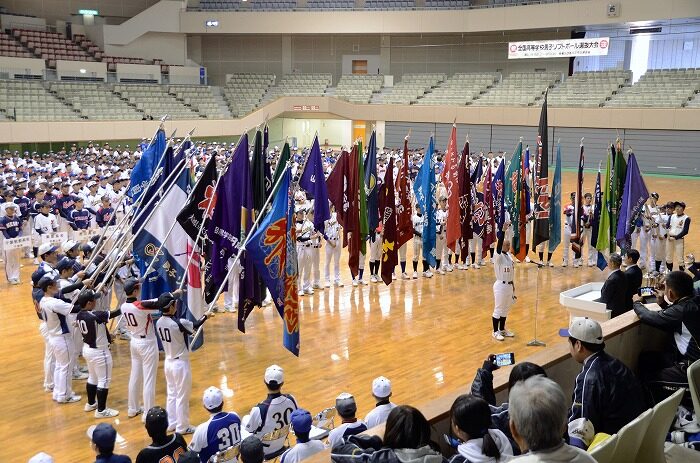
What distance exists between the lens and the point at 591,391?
4.75 meters

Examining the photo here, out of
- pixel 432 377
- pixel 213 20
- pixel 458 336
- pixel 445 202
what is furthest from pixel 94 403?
pixel 213 20

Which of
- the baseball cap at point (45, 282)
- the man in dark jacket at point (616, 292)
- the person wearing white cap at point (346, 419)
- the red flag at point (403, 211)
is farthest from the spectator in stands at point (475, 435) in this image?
the red flag at point (403, 211)

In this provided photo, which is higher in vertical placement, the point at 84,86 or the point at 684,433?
the point at 84,86

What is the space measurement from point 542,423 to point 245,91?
42336 millimetres

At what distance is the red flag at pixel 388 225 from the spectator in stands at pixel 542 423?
37.1 feet

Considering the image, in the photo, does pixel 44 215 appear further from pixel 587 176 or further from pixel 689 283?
pixel 587 176

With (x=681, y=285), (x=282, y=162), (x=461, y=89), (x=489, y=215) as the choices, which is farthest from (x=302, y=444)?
(x=461, y=89)

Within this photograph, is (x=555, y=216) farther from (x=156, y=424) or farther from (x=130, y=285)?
(x=156, y=424)

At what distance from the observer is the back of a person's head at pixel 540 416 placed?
118 inches

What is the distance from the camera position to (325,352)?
11547 mm

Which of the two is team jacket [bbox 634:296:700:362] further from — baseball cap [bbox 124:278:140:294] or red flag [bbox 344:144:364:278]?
red flag [bbox 344:144:364:278]

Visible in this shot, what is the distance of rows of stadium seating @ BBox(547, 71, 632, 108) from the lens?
34250mm

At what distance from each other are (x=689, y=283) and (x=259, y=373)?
6670 mm

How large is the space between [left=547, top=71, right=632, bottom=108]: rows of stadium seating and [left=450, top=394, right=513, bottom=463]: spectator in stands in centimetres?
3251
